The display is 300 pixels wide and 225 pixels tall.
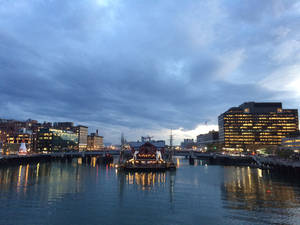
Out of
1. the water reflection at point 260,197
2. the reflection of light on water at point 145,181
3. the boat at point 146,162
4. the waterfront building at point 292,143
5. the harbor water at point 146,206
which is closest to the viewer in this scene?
the harbor water at point 146,206

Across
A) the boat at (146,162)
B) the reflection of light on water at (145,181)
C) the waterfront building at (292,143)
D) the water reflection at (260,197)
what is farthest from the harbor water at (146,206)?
the waterfront building at (292,143)

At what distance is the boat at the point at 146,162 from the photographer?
373 ft

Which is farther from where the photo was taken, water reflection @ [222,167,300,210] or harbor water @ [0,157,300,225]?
water reflection @ [222,167,300,210]

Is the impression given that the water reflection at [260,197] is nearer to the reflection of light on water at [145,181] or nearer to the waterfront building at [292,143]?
the reflection of light on water at [145,181]

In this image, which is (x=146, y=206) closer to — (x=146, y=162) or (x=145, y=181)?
(x=145, y=181)

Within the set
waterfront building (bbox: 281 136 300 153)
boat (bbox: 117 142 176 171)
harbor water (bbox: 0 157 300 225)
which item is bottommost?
harbor water (bbox: 0 157 300 225)

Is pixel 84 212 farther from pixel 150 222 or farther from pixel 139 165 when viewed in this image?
pixel 139 165

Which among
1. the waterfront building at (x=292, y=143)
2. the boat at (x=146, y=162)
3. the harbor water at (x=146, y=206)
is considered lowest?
the harbor water at (x=146, y=206)

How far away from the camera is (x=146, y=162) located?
12075cm

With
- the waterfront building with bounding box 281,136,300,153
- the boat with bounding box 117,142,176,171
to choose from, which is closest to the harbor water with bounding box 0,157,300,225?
the boat with bounding box 117,142,176,171

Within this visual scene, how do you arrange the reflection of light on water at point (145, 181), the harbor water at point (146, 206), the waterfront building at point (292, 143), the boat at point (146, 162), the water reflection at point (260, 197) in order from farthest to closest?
1. the waterfront building at point (292, 143)
2. the boat at point (146, 162)
3. the reflection of light on water at point (145, 181)
4. the water reflection at point (260, 197)
5. the harbor water at point (146, 206)

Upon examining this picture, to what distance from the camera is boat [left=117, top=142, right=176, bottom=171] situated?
114 m

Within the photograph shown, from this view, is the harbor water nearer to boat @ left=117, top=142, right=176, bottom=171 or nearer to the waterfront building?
boat @ left=117, top=142, right=176, bottom=171

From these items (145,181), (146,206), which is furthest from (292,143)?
(146,206)
